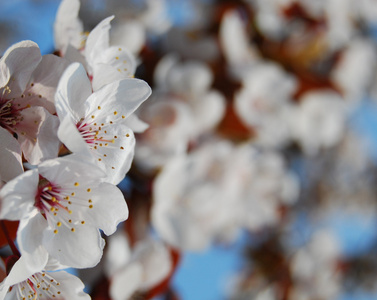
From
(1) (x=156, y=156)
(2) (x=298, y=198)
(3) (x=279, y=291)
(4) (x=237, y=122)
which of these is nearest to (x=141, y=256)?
(1) (x=156, y=156)

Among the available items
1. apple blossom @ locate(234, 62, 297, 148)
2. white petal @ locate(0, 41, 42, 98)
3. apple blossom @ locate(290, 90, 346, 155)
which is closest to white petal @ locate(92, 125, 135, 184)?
white petal @ locate(0, 41, 42, 98)

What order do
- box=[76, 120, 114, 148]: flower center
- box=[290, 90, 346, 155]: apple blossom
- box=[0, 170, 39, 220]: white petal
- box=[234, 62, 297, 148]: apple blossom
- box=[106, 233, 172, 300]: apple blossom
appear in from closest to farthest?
box=[0, 170, 39, 220]: white petal → box=[76, 120, 114, 148]: flower center → box=[106, 233, 172, 300]: apple blossom → box=[234, 62, 297, 148]: apple blossom → box=[290, 90, 346, 155]: apple blossom

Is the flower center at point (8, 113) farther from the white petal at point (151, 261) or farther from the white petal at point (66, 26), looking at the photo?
the white petal at point (151, 261)

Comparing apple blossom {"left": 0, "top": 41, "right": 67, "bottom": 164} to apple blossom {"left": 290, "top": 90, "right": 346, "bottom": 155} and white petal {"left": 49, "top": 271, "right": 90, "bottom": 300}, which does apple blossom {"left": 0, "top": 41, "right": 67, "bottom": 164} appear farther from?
apple blossom {"left": 290, "top": 90, "right": 346, "bottom": 155}

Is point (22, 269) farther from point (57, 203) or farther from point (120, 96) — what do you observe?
point (120, 96)

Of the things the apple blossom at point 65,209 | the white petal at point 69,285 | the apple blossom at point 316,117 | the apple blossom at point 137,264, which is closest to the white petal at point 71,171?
the apple blossom at point 65,209

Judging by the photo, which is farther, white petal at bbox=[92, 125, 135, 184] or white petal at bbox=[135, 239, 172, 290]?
white petal at bbox=[135, 239, 172, 290]

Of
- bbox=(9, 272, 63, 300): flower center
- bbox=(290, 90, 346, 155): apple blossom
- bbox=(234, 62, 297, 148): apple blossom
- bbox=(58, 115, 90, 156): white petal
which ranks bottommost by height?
bbox=(290, 90, 346, 155): apple blossom
